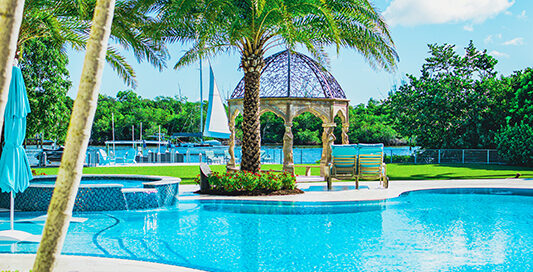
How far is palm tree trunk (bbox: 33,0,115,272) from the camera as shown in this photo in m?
2.74

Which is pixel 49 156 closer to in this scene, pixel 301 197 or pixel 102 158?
pixel 102 158

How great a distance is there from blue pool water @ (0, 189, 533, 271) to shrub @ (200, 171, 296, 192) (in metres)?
0.94

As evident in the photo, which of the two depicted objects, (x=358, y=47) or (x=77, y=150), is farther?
(x=358, y=47)

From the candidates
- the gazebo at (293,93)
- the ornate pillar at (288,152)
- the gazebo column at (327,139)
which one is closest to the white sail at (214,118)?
the gazebo at (293,93)

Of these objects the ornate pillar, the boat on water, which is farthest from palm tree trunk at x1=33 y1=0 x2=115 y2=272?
the boat on water

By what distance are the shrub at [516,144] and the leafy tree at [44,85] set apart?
2528 cm

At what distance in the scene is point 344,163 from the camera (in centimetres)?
1362

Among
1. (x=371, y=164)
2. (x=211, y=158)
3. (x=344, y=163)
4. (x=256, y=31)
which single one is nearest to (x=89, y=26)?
(x=256, y=31)

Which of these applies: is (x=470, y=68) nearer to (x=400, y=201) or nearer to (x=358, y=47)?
(x=358, y=47)

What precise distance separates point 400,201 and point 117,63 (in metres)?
8.60

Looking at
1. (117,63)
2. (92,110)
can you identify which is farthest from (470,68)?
(92,110)

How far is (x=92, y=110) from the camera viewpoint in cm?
283

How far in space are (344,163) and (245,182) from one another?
3251mm

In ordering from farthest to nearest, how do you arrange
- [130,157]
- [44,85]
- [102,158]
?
[130,157], [44,85], [102,158]
